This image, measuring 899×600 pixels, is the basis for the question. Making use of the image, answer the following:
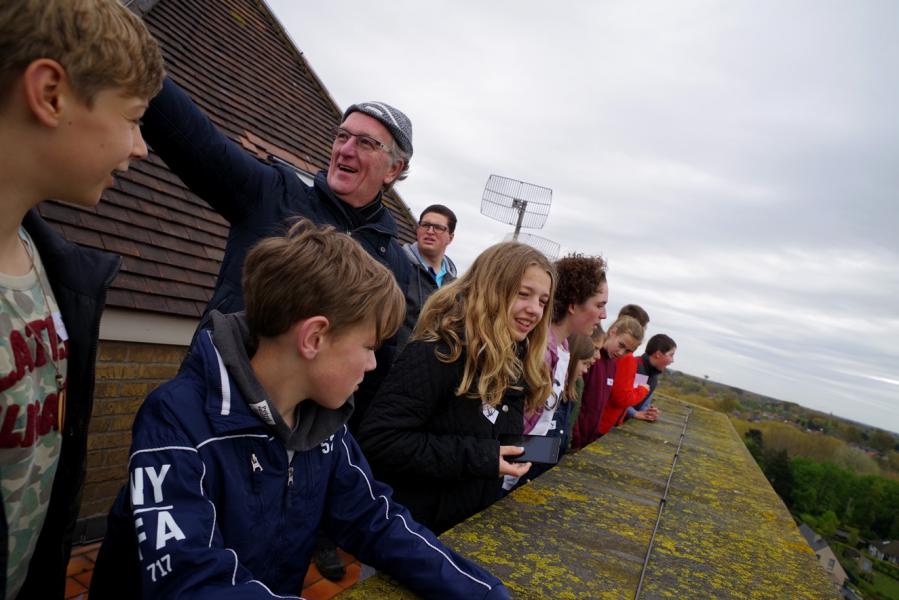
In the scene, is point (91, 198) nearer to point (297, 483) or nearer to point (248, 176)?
point (297, 483)

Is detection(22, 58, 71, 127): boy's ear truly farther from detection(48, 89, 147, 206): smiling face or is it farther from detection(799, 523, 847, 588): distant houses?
detection(799, 523, 847, 588): distant houses

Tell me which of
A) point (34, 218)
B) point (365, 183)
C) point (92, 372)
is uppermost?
point (365, 183)

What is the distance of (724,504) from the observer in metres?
2.77

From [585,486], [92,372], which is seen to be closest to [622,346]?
[585,486]

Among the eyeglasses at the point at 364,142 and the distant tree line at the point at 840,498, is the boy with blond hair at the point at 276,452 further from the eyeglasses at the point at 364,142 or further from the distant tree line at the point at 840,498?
the distant tree line at the point at 840,498

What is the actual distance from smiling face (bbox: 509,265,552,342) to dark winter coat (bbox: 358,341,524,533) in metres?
0.45

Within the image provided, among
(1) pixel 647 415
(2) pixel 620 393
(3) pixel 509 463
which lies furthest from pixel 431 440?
(1) pixel 647 415

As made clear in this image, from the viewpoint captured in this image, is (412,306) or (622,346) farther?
(622,346)

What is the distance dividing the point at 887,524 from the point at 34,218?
95.2 m

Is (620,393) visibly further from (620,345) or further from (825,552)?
(825,552)

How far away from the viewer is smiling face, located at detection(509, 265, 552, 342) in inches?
98.0

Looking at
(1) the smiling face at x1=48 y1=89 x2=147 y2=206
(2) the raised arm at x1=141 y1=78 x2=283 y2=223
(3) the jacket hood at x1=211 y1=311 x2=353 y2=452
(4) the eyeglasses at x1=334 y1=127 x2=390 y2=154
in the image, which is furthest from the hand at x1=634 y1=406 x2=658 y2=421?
(1) the smiling face at x1=48 y1=89 x2=147 y2=206

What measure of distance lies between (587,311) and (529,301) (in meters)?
1.14

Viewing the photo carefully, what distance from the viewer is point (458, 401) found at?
6.94 feet
